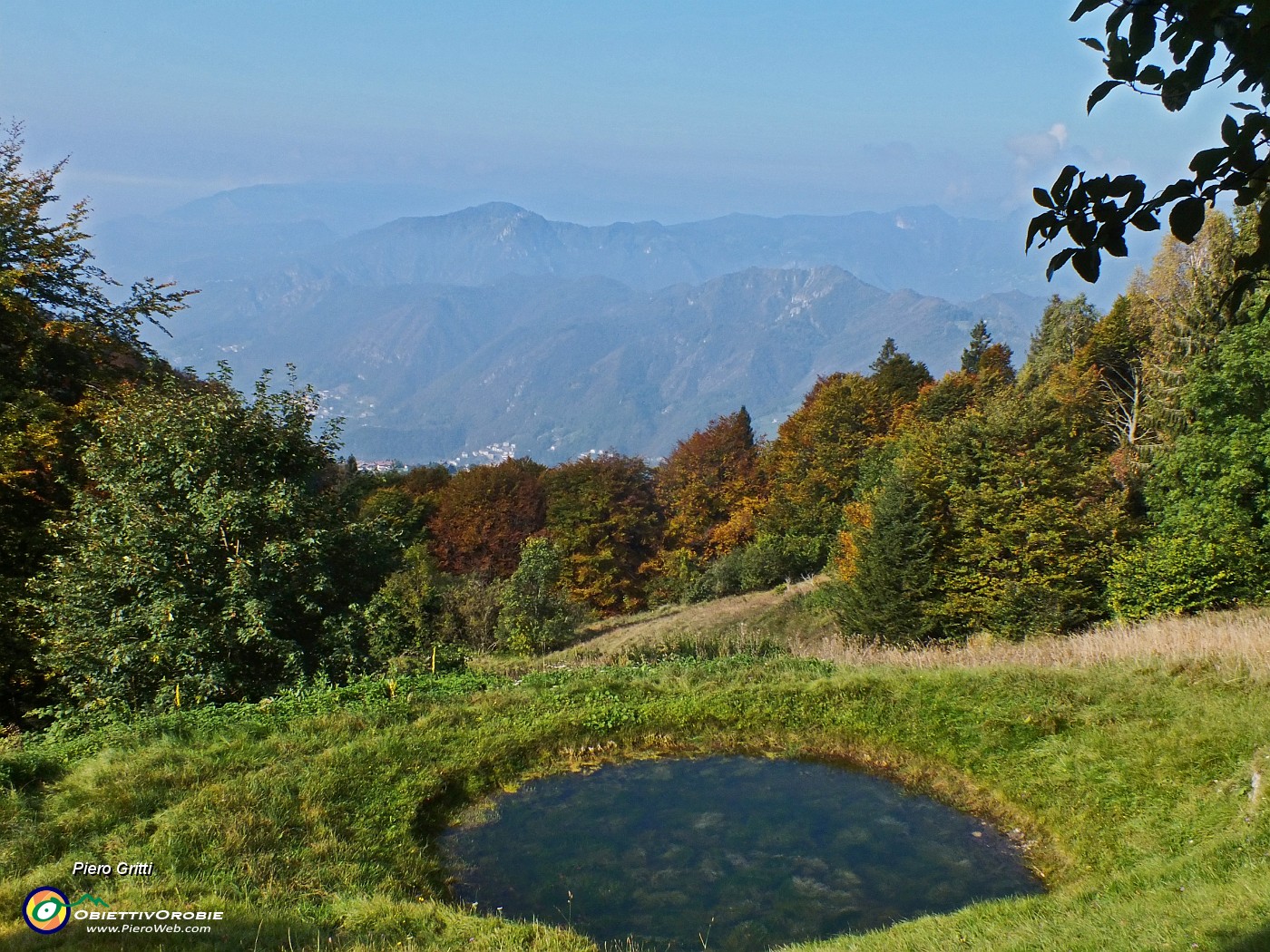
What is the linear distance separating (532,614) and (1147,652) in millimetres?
23601

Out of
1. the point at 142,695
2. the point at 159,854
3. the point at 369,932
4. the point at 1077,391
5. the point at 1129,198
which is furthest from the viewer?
the point at 1077,391

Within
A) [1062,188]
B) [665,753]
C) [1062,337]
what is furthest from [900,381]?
[1062,188]

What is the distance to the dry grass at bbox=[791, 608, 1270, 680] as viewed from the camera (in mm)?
11984

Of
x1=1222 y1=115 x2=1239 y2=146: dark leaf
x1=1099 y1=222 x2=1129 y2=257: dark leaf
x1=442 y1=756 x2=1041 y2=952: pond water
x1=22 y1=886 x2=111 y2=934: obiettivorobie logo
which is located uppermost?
x1=1222 y1=115 x2=1239 y2=146: dark leaf

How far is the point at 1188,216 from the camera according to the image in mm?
2738

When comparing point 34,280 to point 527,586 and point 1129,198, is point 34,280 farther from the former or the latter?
point 527,586

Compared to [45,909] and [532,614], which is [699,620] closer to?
[532,614]

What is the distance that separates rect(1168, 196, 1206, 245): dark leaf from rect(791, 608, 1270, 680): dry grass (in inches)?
440

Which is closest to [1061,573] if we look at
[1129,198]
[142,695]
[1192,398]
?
[1192,398]

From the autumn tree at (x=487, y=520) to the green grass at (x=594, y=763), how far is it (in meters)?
45.7

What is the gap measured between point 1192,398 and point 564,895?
26.4 metres

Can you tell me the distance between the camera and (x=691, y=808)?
35.9 feet

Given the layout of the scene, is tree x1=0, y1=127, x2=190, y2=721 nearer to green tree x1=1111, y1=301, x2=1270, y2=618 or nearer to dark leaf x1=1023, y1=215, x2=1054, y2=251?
dark leaf x1=1023, y1=215, x2=1054, y2=251

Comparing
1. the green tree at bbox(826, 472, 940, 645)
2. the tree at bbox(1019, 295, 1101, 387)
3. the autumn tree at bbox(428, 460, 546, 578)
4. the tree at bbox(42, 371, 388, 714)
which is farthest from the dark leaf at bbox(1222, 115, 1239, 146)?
the autumn tree at bbox(428, 460, 546, 578)
